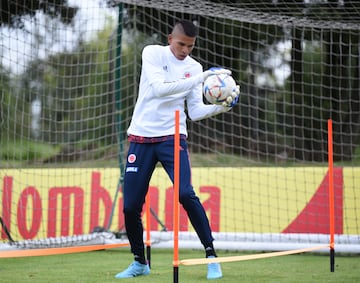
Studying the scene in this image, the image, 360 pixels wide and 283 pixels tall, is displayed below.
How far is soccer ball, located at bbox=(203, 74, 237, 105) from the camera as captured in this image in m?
4.52

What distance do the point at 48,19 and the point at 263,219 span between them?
381 centimetres

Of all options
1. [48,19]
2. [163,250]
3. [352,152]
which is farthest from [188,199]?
[352,152]

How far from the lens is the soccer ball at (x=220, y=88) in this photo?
14.8 feet

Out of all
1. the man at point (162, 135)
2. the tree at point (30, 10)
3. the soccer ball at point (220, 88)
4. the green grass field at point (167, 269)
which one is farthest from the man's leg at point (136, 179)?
the tree at point (30, 10)

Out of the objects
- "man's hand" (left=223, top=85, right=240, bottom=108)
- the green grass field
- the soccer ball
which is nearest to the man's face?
the soccer ball

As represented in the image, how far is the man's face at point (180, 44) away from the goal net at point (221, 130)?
7.08 feet

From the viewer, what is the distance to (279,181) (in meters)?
7.67

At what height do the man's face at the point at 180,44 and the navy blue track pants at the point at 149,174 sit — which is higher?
the man's face at the point at 180,44

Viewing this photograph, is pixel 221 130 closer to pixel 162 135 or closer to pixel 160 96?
pixel 162 135

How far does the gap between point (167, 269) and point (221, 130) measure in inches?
214

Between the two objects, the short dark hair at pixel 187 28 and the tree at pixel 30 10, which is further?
the tree at pixel 30 10

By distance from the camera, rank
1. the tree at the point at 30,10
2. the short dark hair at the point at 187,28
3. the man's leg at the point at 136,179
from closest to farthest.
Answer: the short dark hair at the point at 187,28, the man's leg at the point at 136,179, the tree at the point at 30,10

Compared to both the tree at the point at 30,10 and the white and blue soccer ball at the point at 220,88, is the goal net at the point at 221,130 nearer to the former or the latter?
the tree at the point at 30,10

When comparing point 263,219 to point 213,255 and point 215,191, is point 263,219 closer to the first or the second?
point 215,191
